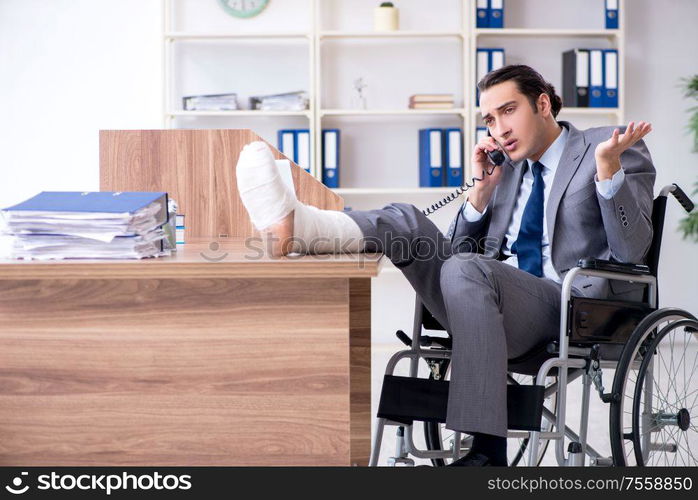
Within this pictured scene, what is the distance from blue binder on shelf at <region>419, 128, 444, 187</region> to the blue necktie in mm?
2518

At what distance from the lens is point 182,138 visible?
8.40ft

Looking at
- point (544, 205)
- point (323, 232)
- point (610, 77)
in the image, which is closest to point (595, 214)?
point (544, 205)

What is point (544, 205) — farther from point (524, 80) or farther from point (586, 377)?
point (586, 377)

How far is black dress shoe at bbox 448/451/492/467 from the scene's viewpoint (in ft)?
5.29

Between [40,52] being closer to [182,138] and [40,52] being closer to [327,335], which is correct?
[182,138]

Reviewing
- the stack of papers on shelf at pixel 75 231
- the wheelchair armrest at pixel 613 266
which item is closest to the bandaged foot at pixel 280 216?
the stack of papers on shelf at pixel 75 231

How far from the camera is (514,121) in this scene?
2.20 m

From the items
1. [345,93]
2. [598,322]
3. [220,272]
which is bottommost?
[598,322]

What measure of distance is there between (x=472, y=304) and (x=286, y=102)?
10.6ft

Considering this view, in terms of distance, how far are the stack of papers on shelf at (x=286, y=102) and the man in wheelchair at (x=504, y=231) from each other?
8.46 ft

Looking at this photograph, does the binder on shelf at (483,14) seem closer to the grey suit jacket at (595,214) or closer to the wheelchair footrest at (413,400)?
the grey suit jacket at (595,214)

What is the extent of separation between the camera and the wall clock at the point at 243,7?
190 inches

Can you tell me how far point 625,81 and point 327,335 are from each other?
411 cm

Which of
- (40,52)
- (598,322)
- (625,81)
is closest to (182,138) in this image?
(598,322)
